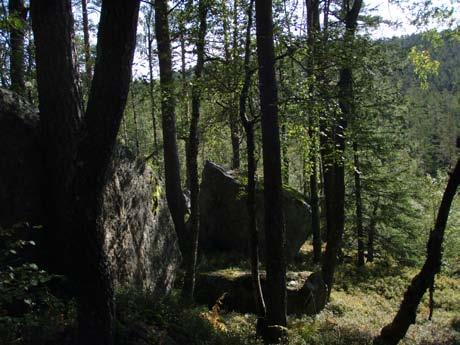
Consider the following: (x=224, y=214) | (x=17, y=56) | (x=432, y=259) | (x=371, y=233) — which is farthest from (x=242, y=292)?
(x=371, y=233)

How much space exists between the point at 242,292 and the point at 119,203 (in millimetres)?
5107

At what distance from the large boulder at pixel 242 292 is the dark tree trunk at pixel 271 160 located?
11.9 ft

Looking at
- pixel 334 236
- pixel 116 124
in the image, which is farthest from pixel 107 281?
pixel 334 236

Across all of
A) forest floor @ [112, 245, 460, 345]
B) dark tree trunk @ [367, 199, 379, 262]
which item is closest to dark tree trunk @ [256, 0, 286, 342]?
forest floor @ [112, 245, 460, 345]

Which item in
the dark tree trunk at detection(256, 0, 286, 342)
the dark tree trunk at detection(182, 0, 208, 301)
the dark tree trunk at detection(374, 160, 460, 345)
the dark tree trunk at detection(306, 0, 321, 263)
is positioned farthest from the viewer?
the dark tree trunk at detection(182, 0, 208, 301)

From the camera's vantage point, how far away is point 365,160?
2194cm

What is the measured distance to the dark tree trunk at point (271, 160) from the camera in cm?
765

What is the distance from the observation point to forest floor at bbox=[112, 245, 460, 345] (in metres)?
6.29

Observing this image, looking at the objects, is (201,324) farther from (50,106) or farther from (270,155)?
(50,106)

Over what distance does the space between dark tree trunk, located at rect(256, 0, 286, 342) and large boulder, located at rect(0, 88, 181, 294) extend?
232 centimetres

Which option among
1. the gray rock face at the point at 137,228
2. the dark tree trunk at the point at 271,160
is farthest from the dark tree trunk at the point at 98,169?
the dark tree trunk at the point at 271,160

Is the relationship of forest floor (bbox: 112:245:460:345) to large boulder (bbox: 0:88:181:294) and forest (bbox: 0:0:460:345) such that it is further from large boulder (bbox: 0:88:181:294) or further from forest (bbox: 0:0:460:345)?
large boulder (bbox: 0:88:181:294)

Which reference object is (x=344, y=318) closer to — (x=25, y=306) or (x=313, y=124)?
(x=313, y=124)

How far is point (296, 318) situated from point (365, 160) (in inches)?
502
